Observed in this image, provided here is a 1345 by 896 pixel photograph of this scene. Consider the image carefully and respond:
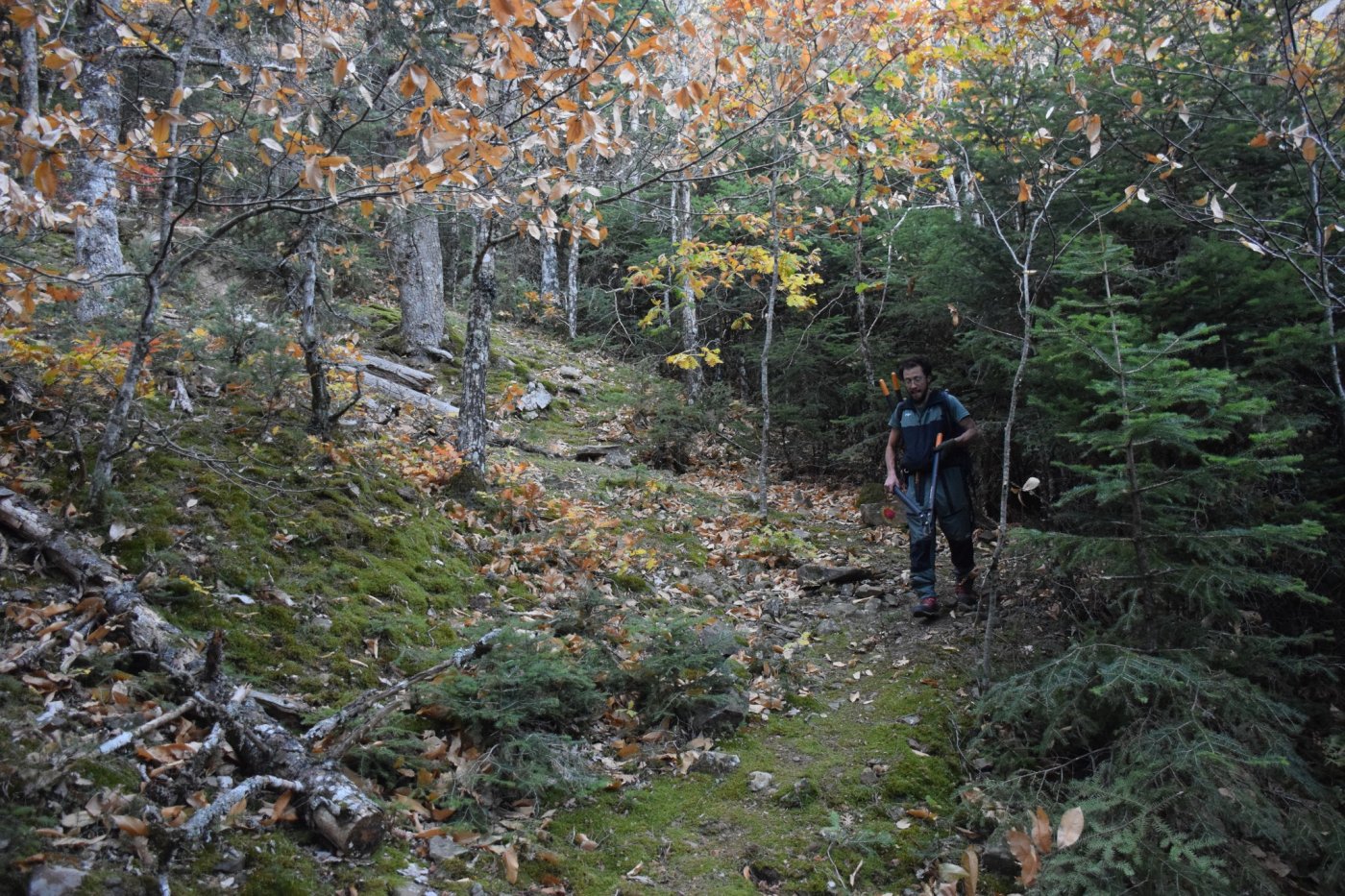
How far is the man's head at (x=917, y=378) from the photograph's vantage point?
6.85 m

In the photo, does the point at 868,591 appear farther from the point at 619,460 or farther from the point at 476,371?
the point at 619,460

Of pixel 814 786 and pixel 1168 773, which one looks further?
pixel 814 786

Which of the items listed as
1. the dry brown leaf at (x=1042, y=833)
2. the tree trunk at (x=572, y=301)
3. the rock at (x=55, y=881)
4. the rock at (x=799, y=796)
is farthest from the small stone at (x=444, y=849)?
the tree trunk at (x=572, y=301)

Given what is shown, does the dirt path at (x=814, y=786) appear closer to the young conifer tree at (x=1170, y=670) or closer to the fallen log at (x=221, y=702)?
the young conifer tree at (x=1170, y=670)

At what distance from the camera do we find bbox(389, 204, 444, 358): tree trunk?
42.2 feet

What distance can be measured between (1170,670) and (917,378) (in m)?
3.25

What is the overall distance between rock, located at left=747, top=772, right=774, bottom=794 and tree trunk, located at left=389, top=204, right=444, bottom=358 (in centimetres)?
1026

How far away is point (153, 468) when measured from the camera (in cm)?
530

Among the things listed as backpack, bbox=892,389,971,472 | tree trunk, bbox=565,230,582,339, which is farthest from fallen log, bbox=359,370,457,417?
tree trunk, bbox=565,230,582,339

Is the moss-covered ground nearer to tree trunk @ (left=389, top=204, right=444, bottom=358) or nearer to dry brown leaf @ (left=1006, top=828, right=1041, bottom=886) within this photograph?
dry brown leaf @ (left=1006, top=828, right=1041, bottom=886)

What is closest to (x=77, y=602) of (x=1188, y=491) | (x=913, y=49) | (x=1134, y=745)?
(x=1134, y=745)

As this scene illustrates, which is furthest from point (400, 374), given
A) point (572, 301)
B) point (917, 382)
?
point (572, 301)

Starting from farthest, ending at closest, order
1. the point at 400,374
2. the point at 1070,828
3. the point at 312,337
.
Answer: the point at 400,374 → the point at 312,337 → the point at 1070,828

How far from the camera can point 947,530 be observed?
6.68 m
